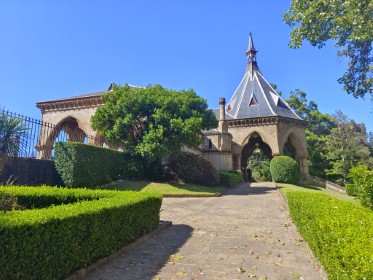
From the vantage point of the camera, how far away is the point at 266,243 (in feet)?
20.5

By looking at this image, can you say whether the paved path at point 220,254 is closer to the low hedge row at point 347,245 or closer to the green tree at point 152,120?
the low hedge row at point 347,245

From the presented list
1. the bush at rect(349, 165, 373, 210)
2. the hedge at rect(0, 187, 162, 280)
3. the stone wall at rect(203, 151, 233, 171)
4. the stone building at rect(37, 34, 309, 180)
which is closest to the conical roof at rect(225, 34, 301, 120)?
the stone building at rect(37, 34, 309, 180)

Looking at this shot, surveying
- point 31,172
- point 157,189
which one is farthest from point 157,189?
point 31,172

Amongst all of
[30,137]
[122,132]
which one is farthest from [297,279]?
[122,132]

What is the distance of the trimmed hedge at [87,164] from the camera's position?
14.7m

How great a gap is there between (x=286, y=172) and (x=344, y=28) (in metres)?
18.1

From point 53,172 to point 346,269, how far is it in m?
15.3

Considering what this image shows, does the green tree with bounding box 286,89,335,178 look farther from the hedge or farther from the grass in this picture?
the hedge

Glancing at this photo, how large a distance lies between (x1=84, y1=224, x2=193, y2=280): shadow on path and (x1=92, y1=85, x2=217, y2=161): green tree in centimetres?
1042

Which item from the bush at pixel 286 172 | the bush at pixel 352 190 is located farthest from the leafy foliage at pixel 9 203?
the bush at pixel 286 172

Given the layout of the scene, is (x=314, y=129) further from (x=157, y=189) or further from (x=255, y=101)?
(x=157, y=189)

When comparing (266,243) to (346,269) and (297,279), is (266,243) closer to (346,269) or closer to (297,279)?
(297,279)

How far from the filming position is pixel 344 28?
12.3 metres

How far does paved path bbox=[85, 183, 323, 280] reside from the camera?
175 inches
